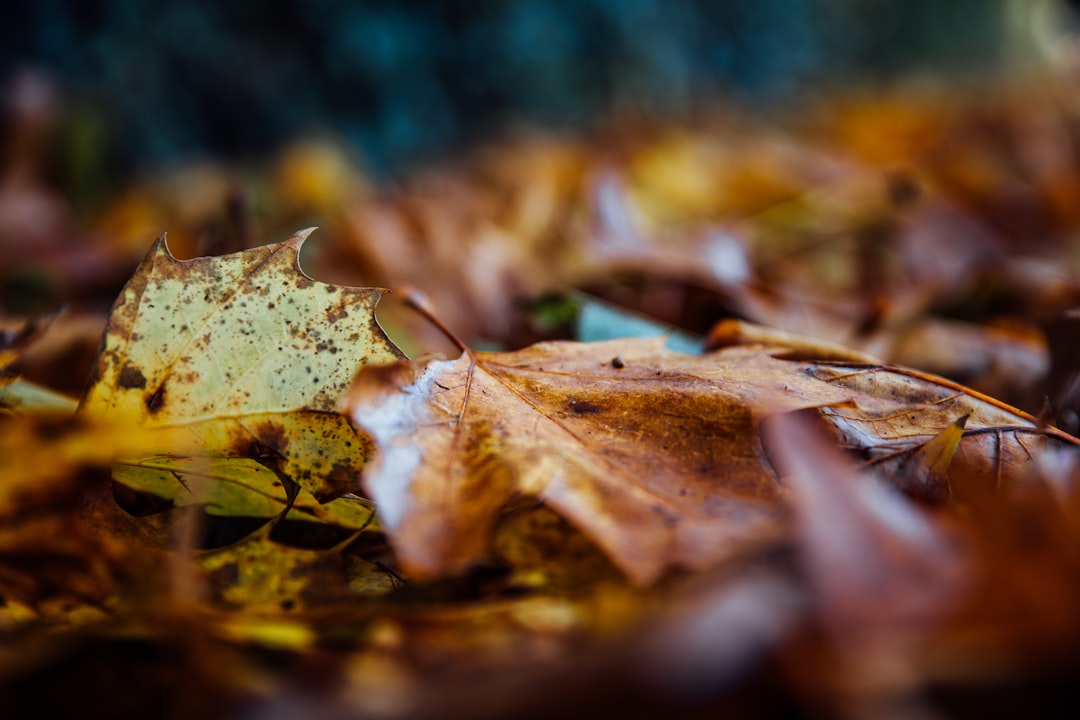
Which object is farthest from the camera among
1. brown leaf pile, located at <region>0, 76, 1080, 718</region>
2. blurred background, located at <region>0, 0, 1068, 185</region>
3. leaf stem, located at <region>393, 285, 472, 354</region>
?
blurred background, located at <region>0, 0, 1068, 185</region>

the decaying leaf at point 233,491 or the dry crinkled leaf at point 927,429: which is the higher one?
the dry crinkled leaf at point 927,429

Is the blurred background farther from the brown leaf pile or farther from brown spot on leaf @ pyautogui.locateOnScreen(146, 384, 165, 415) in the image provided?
brown spot on leaf @ pyautogui.locateOnScreen(146, 384, 165, 415)

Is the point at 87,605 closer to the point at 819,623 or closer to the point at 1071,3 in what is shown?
the point at 819,623

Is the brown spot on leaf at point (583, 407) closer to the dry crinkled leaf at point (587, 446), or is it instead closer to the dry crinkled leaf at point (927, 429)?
the dry crinkled leaf at point (587, 446)

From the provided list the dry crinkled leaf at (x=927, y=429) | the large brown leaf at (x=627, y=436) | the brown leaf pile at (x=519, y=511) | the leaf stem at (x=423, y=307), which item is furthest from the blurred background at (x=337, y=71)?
the dry crinkled leaf at (x=927, y=429)

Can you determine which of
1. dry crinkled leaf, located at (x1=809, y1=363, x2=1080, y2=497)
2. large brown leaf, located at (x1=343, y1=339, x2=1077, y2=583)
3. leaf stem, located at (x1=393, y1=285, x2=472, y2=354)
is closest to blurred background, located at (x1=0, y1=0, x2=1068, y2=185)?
leaf stem, located at (x1=393, y1=285, x2=472, y2=354)

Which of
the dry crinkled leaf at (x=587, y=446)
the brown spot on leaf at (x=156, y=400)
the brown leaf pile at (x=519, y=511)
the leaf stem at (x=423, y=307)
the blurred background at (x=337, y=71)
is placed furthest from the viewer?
the blurred background at (x=337, y=71)
